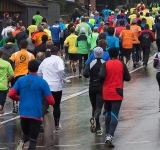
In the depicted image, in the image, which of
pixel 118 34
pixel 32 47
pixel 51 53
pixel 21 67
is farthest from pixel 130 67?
pixel 51 53

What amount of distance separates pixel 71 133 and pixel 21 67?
2.79 m

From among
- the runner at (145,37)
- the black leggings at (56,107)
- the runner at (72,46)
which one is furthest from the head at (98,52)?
the runner at (145,37)

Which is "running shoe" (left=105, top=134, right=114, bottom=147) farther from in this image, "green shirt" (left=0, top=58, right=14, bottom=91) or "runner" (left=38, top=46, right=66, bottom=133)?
"green shirt" (left=0, top=58, right=14, bottom=91)

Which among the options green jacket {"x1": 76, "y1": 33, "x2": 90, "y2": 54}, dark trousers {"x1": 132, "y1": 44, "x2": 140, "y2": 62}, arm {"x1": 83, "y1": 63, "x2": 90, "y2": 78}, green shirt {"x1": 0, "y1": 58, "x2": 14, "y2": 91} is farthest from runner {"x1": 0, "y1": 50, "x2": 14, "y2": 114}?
dark trousers {"x1": 132, "y1": 44, "x2": 140, "y2": 62}

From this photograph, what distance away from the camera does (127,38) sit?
84.3ft

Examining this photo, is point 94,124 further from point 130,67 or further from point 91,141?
point 130,67

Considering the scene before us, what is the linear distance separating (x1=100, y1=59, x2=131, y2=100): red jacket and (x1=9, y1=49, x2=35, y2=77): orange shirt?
3.76 meters

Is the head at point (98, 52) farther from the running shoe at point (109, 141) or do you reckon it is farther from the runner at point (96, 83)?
the running shoe at point (109, 141)

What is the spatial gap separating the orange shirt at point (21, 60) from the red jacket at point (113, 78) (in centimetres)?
376

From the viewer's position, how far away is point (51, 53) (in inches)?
574

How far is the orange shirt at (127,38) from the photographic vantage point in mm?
25703

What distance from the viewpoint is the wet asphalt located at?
13.3 metres

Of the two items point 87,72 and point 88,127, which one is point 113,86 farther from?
point 88,127

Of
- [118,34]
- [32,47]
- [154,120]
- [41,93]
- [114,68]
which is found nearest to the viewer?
[41,93]
